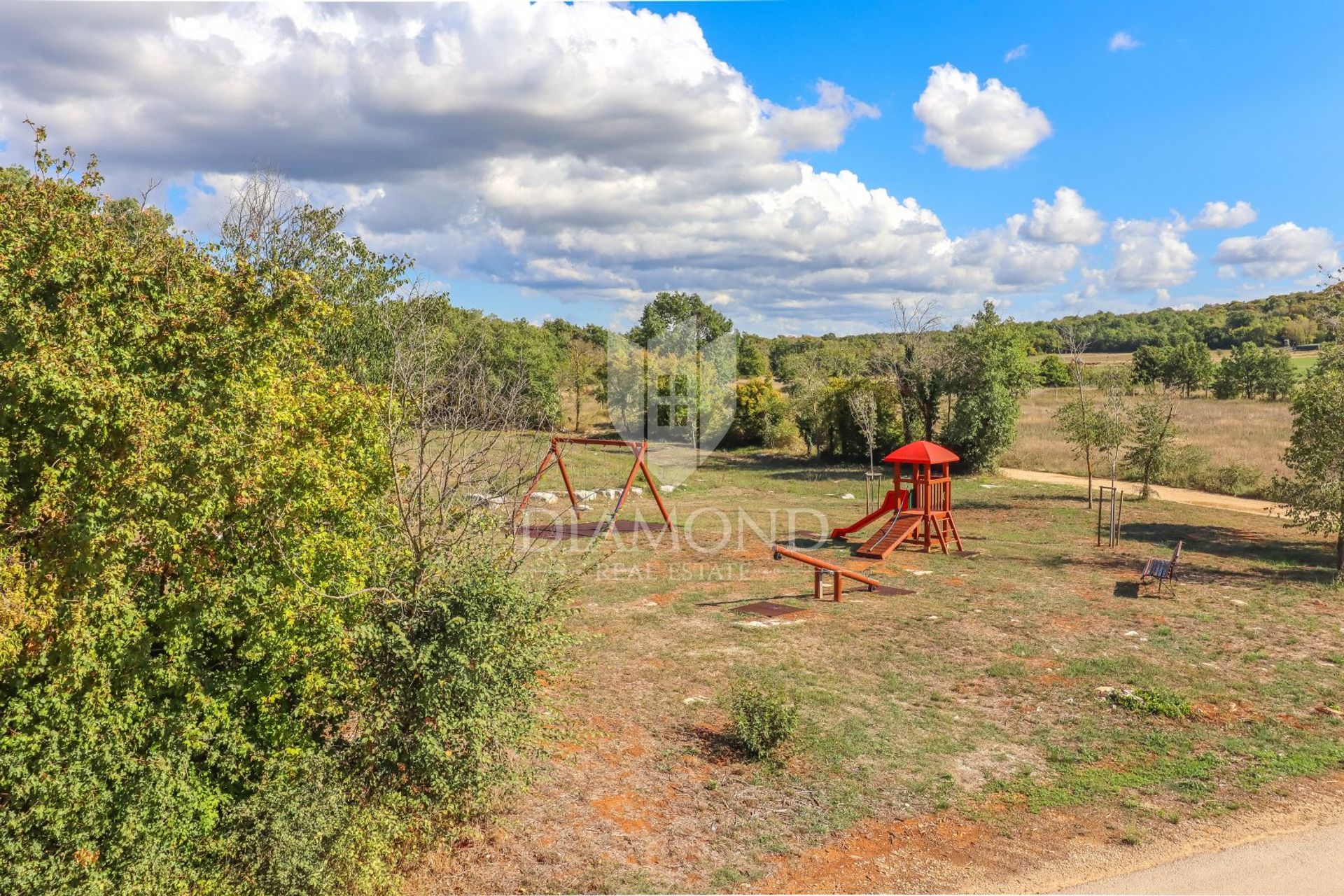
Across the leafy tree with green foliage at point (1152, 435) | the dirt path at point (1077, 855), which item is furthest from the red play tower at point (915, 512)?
the dirt path at point (1077, 855)

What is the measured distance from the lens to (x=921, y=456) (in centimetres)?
1956

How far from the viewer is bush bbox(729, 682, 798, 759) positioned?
8.94 metres

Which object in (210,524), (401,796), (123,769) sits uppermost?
(210,524)

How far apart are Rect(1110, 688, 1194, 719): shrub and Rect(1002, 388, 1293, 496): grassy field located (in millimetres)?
19510

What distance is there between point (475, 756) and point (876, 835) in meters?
3.66

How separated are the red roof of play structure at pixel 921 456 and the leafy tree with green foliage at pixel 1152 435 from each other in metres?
8.48

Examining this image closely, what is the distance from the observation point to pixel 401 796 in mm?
7062

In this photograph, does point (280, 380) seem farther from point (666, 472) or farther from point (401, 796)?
point (666, 472)

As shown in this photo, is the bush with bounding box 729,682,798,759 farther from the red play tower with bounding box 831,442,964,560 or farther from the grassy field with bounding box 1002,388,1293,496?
the grassy field with bounding box 1002,388,1293,496

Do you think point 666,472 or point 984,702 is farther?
point 666,472

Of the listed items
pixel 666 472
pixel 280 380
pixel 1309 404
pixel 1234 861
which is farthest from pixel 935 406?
pixel 280 380

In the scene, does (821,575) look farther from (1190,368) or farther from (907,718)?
(1190,368)

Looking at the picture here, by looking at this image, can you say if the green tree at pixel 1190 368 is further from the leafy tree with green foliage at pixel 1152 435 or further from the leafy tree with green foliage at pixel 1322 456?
the leafy tree with green foliage at pixel 1322 456

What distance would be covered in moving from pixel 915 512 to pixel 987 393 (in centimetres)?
1444
